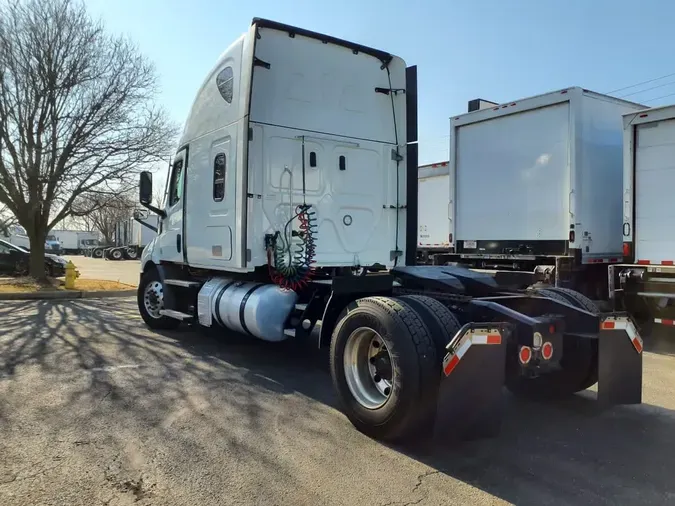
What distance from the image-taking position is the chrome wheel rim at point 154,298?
9062mm

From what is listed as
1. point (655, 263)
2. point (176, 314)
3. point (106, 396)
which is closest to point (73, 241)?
point (176, 314)

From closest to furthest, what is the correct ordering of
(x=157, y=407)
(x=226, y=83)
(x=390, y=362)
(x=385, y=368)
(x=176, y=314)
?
1. (x=390, y=362)
2. (x=385, y=368)
3. (x=157, y=407)
4. (x=226, y=83)
5. (x=176, y=314)

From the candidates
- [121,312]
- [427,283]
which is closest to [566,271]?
[427,283]

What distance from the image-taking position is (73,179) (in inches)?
637

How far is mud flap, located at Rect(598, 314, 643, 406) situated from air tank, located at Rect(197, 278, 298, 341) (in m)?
3.35

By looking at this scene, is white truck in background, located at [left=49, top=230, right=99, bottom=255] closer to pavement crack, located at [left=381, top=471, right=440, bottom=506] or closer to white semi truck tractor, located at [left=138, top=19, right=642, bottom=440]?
white semi truck tractor, located at [left=138, top=19, right=642, bottom=440]

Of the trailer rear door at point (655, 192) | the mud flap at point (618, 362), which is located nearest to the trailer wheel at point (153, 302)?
the mud flap at point (618, 362)

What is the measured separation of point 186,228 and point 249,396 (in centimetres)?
342

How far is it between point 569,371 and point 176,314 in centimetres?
554

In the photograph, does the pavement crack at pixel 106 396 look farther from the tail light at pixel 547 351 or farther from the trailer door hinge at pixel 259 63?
the tail light at pixel 547 351

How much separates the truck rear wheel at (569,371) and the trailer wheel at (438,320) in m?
0.70

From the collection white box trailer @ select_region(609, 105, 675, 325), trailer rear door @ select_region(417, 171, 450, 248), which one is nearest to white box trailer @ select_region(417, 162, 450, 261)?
trailer rear door @ select_region(417, 171, 450, 248)

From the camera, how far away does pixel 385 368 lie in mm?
4609

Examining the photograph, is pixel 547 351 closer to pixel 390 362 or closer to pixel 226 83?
pixel 390 362
